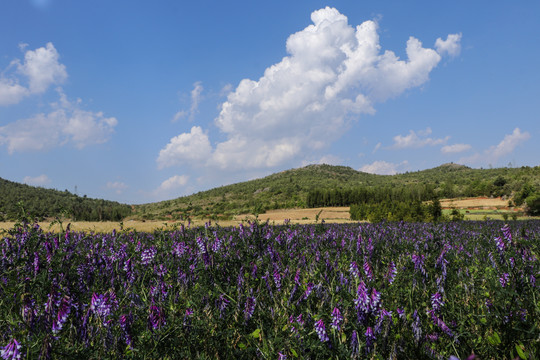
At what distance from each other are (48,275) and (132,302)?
3.14 feet

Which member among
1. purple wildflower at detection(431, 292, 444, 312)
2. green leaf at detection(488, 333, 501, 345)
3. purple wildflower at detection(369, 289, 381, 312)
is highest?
purple wildflower at detection(369, 289, 381, 312)

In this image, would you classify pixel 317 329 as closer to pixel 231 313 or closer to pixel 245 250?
pixel 231 313

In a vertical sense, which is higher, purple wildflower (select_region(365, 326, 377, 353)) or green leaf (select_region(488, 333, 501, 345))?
purple wildflower (select_region(365, 326, 377, 353))

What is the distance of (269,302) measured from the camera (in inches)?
141

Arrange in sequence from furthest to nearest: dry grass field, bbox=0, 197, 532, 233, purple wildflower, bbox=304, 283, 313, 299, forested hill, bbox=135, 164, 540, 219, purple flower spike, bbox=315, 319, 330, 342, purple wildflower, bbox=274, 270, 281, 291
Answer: forested hill, bbox=135, 164, 540, 219
dry grass field, bbox=0, 197, 532, 233
purple wildflower, bbox=274, 270, 281, 291
purple wildflower, bbox=304, 283, 313, 299
purple flower spike, bbox=315, 319, 330, 342

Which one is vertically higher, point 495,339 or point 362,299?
point 362,299

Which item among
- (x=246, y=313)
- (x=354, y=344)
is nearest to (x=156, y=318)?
(x=246, y=313)

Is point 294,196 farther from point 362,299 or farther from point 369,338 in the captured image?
point 369,338

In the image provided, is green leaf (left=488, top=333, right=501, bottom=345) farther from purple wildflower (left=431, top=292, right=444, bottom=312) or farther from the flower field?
purple wildflower (left=431, top=292, right=444, bottom=312)

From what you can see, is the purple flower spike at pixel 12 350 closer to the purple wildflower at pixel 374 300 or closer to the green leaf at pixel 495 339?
the purple wildflower at pixel 374 300

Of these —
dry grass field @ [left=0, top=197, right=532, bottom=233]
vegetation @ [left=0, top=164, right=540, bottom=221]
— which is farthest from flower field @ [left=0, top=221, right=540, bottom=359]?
vegetation @ [left=0, top=164, right=540, bottom=221]

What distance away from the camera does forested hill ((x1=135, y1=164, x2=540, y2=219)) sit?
64.4 m

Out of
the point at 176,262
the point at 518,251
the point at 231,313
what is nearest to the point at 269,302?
the point at 231,313

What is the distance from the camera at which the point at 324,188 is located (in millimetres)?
96188
